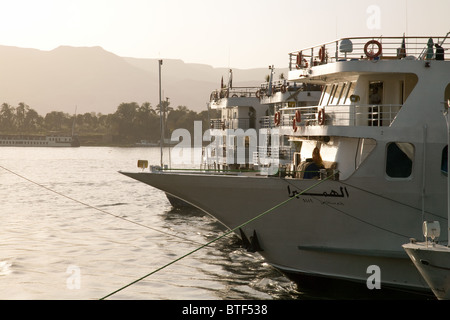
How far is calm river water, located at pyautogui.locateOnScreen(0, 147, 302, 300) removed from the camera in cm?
2355

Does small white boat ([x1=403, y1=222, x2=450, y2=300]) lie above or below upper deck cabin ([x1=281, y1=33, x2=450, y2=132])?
below

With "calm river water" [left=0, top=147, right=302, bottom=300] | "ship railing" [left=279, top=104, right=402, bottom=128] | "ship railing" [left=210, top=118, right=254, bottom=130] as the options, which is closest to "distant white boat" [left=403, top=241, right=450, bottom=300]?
"ship railing" [left=279, top=104, right=402, bottom=128]

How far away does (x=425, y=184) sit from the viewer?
65.2ft

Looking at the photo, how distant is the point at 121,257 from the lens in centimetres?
2944

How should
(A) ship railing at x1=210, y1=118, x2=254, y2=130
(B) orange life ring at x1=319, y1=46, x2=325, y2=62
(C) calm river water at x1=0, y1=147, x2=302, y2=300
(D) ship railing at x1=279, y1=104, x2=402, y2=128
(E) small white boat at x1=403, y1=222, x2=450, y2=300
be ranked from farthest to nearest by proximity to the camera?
(A) ship railing at x1=210, y1=118, x2=254, y2=130 → (C) calm river water at x1=0, y1=147, x2=302, y2=300 → (B) orange life ring at x1=319, y1=46, x2=325, y2=62 → (D) ship railing at x1=279, y1=104, x2=402, y2=128 → (E) small white boat at x1=403, y1=222, x2=450, y2=300

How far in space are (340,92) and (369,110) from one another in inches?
73.8

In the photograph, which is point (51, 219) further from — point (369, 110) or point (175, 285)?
point (369, 110)

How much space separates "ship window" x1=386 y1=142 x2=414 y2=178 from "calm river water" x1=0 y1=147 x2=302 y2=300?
17.3 feet

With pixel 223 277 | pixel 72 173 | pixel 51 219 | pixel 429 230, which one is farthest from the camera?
pixel 72 173

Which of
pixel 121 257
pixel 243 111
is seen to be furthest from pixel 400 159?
pixel 243 111

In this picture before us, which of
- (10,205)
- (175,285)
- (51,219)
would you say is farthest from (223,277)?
(10,205)

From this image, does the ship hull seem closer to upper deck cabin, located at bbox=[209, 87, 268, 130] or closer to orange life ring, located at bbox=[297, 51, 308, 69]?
orange life ring, located at bbox=[297, 51, 308, 69]

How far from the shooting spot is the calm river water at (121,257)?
23547mm

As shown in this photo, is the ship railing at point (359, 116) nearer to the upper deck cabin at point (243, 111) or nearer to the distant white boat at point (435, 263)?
the distant white boat at point (435, 263)
